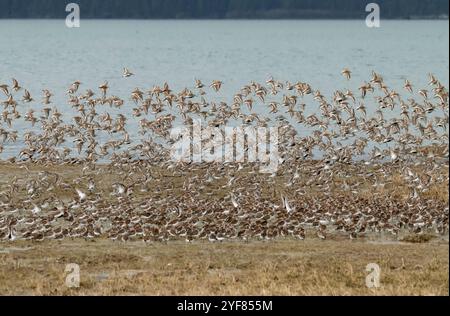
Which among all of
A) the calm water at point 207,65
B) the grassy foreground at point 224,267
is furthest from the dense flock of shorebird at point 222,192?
the calm water at point 207,65

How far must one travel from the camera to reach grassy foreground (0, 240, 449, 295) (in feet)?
60.4

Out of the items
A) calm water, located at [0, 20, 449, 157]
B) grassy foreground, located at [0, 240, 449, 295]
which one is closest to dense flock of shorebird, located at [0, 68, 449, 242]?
grassy foreground, located at [0, 240, 449, 295]

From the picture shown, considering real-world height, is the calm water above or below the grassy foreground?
below

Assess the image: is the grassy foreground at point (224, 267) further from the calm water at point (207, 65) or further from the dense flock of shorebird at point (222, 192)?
the calm water at point (207, 65)

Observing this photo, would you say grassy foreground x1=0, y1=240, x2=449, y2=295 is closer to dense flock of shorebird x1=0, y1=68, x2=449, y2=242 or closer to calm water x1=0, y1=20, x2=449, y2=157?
dense flock of shorebird x1=0, y1=68, x2=449, y2=242

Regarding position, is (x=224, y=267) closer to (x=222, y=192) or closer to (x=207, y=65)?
(x=222, y=192)

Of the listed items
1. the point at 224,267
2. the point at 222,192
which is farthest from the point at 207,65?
the point at 224,267

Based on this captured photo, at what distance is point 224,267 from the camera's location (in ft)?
68.8

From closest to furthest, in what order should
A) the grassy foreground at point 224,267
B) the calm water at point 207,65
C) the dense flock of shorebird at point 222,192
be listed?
the grassy foreground at point 224,267 < the dense flock of shorebird at point 222,192 < the calm water at point 207,65

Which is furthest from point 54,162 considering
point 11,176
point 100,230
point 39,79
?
point 39,79

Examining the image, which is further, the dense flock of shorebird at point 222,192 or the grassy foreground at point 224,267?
the dense flock of shorebird at point 222,192

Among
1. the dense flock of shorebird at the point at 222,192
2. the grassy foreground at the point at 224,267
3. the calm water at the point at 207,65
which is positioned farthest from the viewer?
the calm water at the point at 207,65

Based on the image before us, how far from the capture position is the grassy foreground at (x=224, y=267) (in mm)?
18422

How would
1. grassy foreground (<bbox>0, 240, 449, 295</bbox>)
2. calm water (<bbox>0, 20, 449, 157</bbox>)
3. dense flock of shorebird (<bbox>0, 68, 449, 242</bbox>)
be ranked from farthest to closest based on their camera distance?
calm water (<bbox>0, 20, 449, 157</bbox>), dense flock of shorebird (<bbox>0, 68, 449, 242</bbox>), grassy foreground (<bbox>0, 240, 449, 295</bbox>)
